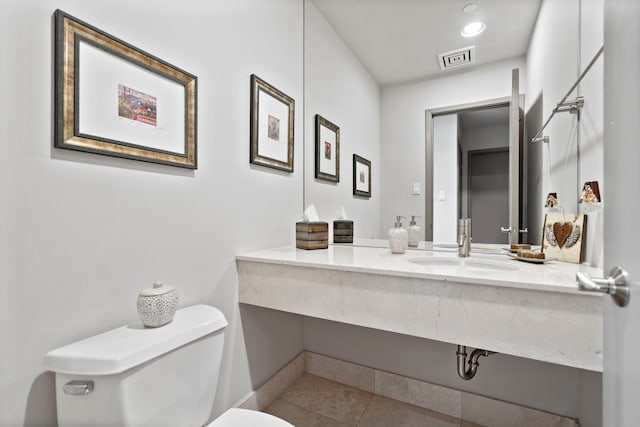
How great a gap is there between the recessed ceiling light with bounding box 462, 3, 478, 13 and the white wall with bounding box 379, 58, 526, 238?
27 cm

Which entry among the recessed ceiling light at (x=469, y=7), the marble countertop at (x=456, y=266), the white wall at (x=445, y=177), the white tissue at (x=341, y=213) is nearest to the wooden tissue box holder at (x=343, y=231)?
the white tissue at (x=341, y=213)

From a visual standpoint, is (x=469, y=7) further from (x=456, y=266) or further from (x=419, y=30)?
(x=456, y=266)

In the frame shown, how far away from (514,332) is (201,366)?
977mm

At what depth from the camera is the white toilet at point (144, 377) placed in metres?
0.72

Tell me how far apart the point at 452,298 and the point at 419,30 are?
53.0 inches

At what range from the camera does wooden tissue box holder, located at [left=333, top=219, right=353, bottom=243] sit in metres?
1.85

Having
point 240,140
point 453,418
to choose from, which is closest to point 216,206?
point 240,140

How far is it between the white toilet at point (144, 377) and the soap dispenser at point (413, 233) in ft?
3.48

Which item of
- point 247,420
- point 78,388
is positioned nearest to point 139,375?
point 78,388

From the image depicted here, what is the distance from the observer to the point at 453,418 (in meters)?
1.51

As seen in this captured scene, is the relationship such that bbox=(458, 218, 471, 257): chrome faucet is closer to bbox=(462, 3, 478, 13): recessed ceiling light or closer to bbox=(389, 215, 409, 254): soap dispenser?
bbox=(389, 215, 409, 254): soap dispenser

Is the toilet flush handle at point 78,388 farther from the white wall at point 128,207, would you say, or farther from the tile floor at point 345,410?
the tile floor at point 345,410

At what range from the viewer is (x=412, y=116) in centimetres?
158

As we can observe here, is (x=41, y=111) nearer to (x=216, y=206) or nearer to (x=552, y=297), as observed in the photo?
(x=216, y=206)
